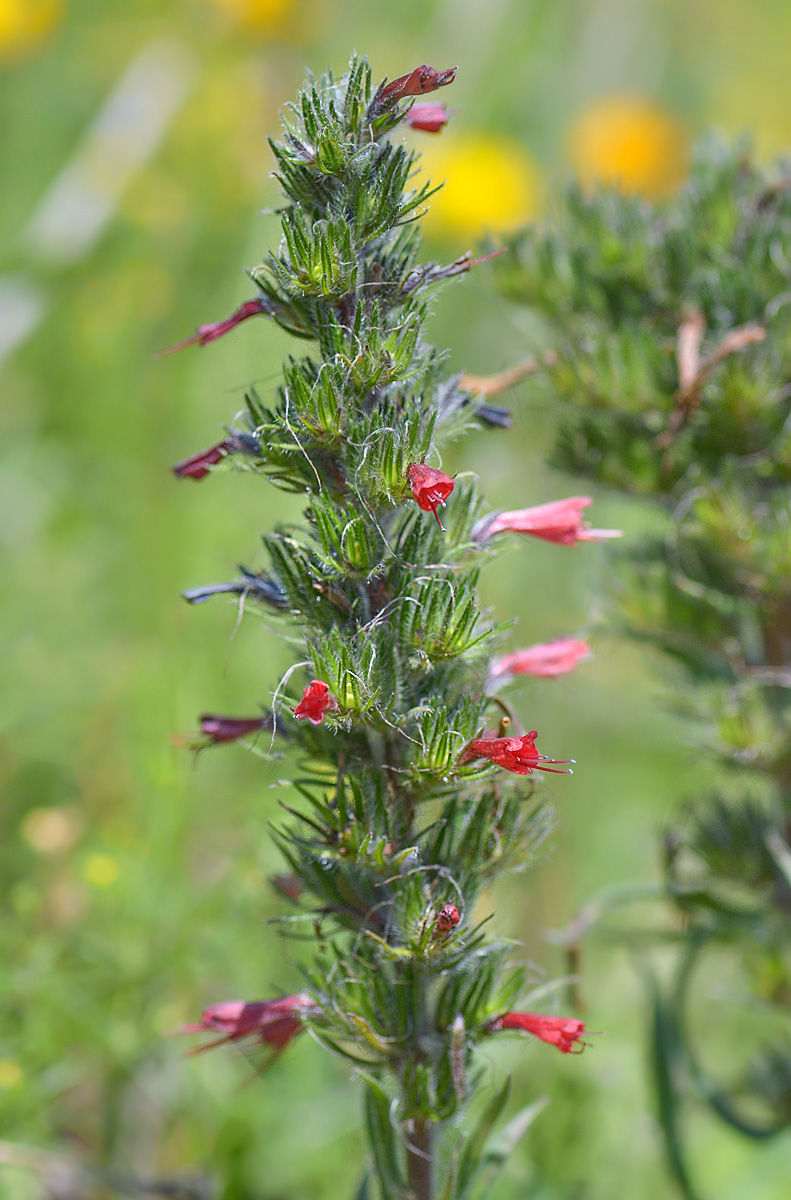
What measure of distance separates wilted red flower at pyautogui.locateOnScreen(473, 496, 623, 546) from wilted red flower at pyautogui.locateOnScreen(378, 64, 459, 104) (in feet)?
1.58

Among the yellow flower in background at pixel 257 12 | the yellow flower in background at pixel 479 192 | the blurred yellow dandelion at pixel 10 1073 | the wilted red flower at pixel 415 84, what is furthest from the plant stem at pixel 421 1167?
the yellow flower in background at pixel 257 12

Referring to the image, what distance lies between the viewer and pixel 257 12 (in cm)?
507

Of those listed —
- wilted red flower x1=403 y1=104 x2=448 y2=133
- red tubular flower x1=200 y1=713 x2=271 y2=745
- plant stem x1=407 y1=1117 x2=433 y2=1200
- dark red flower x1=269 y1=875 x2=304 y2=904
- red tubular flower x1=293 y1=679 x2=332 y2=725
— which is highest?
wilted red flower x1=403 y1=104 x2=448 y2=133

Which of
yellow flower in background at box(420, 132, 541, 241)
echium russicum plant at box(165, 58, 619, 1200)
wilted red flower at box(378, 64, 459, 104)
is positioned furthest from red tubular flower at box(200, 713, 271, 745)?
yellow flower in background at box(420, 132, 541, 241)

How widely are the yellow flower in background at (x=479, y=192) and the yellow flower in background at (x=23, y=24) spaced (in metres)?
1.88

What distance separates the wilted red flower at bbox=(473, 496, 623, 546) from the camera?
135 centimetres

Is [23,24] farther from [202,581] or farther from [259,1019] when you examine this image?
[259,1019]

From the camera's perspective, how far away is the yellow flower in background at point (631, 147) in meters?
5.63

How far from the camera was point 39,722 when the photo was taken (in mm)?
2996

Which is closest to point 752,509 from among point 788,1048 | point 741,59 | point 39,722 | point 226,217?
point 788,1048

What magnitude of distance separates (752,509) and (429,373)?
73 cm

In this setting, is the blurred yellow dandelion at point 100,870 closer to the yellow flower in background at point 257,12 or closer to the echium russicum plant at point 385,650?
the echium russicum plant at point 385,650

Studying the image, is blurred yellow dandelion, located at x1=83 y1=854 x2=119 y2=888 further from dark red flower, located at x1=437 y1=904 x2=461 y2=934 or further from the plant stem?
dark red flower, located at x1=437 y1=904 x2=461 y2=934

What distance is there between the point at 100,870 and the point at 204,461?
1.29m
